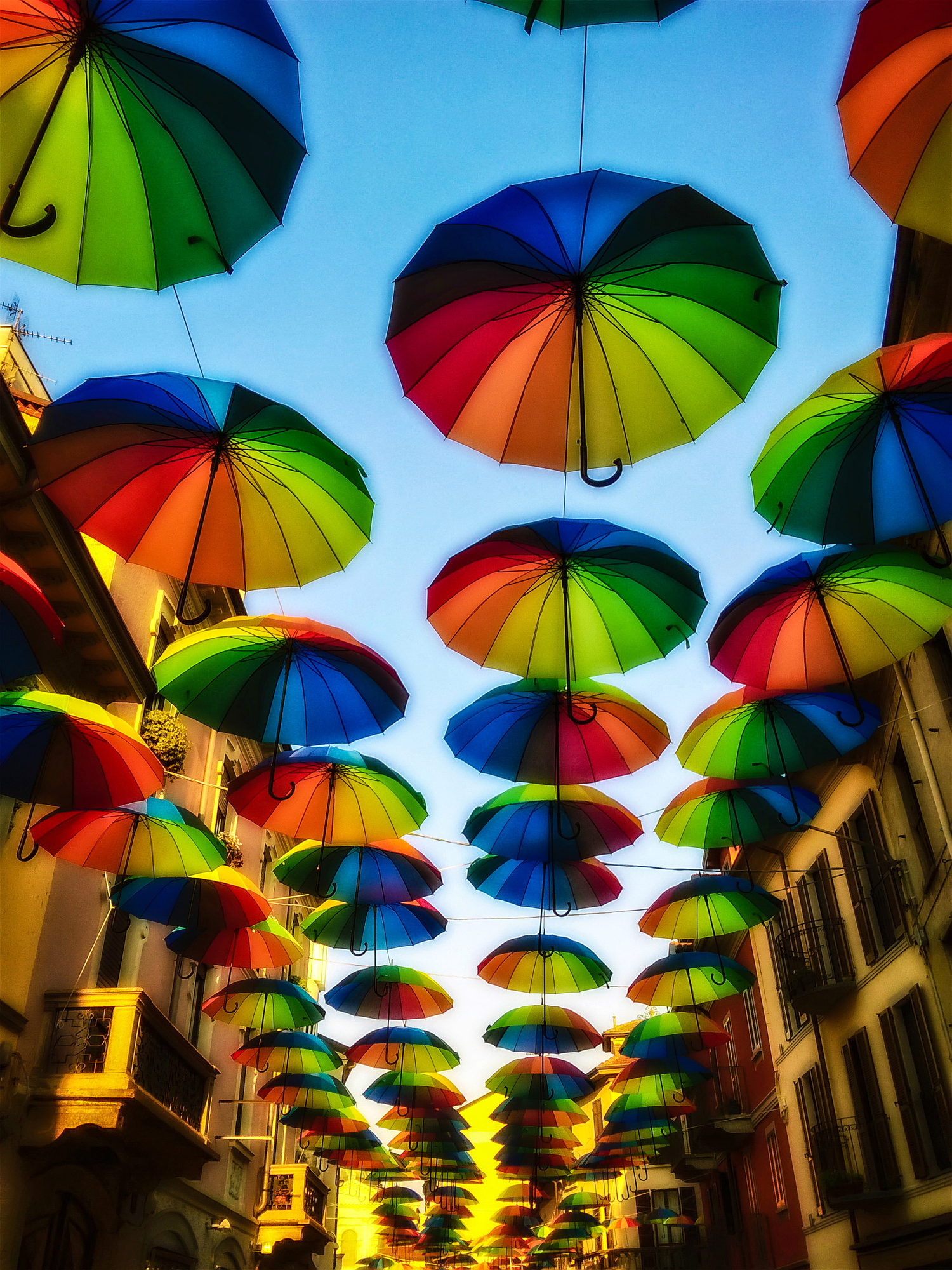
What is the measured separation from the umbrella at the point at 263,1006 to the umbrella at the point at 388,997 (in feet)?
3.15

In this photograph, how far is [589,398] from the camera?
19.1 ft

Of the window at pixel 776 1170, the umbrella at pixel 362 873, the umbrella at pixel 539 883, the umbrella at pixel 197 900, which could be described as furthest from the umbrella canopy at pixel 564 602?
the window at pixel 776 1170

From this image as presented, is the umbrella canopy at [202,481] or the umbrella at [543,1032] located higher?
the umbrella canopy at [202,481]

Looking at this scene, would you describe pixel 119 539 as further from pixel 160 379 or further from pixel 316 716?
pixel 316 716

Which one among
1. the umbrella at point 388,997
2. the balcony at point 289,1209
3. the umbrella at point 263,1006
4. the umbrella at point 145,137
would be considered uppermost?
the umbrella at point 145,137

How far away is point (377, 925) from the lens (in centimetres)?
1293

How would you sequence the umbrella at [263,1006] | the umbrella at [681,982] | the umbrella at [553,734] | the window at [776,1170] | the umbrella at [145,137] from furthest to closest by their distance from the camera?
the window at [776,1170] < the umbrella at [681,982] < the umbrella at [263,1006] < the umbrella at [553,734] < the umbrella at [145,137]

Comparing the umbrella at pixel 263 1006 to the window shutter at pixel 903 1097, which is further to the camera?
the umbrella at pixel 263 1006

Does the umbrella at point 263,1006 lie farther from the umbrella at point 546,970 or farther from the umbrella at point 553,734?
the umbrella at point 553,734

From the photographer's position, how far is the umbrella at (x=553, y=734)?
30.2ft

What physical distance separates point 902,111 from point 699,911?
10.5 m

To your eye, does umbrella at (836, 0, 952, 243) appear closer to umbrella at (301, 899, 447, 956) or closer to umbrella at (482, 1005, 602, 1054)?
umbrella at (301, 899, 447, 956)

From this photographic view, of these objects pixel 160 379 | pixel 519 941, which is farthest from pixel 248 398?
pixel 519 941

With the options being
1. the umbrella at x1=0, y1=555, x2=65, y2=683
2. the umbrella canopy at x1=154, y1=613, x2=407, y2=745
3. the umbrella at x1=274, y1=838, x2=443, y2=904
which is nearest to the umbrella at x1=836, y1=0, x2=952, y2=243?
the umbrella canopy at x1=154, y1=613, x2=407, y2=745
